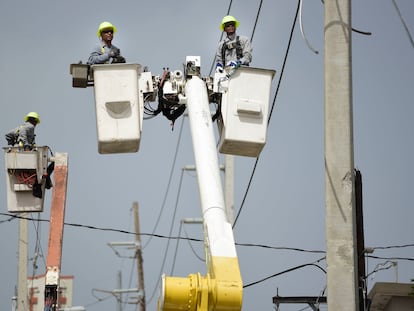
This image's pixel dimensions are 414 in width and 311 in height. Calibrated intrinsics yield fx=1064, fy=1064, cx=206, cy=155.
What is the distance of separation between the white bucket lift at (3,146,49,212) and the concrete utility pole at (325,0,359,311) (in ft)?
29.1

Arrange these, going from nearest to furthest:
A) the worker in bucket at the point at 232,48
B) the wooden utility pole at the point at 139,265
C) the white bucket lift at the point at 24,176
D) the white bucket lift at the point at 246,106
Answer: the white bucket lift at the point at 246,106, the worker in bucket at the point at 232,48, the white bucket lift at the point at 24,176, the wooden utility pole at the point at 139,265

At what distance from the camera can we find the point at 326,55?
1238 centimetres

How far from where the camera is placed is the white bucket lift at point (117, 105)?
15.4 meters

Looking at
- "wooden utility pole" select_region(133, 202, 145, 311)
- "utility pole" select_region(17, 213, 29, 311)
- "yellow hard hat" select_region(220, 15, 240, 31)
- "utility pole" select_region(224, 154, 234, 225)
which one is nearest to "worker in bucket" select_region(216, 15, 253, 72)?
"yellow hard hat" select_region(220, 15, 240, 31)

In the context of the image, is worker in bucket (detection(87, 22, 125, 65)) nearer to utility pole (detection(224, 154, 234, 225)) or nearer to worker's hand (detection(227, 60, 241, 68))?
worker's hand (detection(227, 60, 241, 68))

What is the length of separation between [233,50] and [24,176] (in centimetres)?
519

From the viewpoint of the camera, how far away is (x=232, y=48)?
17203mm

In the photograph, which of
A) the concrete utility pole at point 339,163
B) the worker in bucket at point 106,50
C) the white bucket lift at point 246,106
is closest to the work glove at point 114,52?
the worker in bucket at point 106,50

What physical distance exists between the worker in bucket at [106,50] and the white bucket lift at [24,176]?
3433 millimetres

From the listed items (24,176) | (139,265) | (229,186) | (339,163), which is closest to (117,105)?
(339,163)

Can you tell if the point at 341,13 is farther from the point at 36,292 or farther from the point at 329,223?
the point at 36,292

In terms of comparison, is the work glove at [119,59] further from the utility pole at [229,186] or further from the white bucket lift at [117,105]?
the utility pole at [229,186]

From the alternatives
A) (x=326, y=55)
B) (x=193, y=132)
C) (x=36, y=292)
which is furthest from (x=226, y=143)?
(x=36, y=292)

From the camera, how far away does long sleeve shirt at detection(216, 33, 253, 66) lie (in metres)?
17.1
